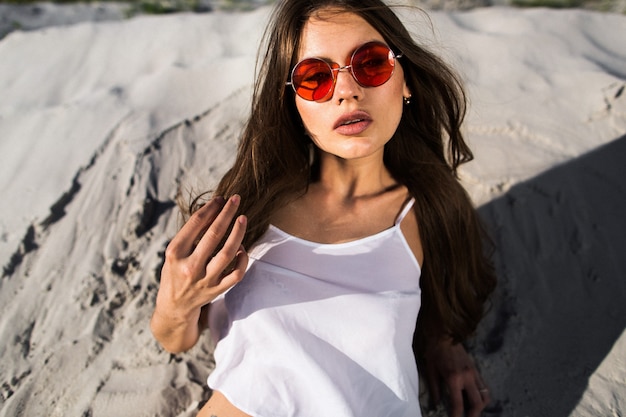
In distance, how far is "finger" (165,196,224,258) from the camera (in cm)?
150

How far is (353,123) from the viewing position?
5.51 feet

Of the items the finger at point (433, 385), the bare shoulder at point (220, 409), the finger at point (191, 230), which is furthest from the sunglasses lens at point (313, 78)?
the finger at point (433, 385)

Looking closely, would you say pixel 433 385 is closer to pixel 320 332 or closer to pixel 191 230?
pixel 320 332

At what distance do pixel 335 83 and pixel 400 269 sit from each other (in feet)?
2.18

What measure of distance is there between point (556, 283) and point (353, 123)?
135 cm

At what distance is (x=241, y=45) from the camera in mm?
3715

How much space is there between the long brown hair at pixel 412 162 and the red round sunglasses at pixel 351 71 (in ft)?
0.32

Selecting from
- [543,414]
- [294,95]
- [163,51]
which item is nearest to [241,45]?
[163,51]

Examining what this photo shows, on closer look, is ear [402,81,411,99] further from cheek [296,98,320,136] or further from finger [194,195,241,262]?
finger [194,195,241,262]

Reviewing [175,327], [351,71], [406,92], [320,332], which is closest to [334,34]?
[351,71]

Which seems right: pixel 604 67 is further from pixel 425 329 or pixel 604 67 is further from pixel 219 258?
pixel 219 258

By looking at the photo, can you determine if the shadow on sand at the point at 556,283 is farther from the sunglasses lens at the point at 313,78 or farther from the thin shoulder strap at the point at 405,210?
the sunglasses lens at the point at 313,78

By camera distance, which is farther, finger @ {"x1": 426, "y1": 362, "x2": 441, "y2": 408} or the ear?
finger @ {"x1": 426, "y1": 362, "x2": 441, "y2": 408}

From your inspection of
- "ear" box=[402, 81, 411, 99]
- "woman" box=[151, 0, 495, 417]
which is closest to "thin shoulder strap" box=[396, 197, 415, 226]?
"woman" box=[151, 0, 495, 417]
